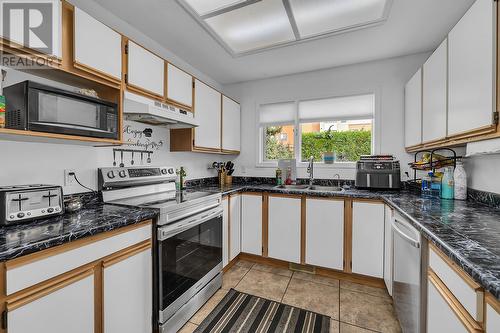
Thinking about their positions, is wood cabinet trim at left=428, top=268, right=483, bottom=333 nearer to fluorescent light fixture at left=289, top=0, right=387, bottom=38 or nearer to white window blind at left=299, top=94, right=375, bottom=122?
fluorescent light fixture at left=289, top=0, right=387, bottom=38

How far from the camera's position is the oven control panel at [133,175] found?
1771mm

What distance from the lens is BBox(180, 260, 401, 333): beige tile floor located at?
1.74m

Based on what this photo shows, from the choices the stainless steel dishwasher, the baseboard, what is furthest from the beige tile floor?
the stainless steel dishwasher

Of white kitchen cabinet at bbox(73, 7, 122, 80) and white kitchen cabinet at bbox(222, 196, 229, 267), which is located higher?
white kitchen cabinet at bbox(73, 7, 122, 80)

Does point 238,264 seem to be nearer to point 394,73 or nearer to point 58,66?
point 58,66

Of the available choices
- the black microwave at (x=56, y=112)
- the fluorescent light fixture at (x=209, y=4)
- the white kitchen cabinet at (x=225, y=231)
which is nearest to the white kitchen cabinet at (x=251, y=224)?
the white kitchen cabinet at (x=225, y=231)

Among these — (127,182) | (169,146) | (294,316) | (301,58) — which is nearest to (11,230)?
(127,182)

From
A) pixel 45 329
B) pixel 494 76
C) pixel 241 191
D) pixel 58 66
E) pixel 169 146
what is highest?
pixel 58 66

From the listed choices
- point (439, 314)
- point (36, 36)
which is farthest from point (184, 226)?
point (439, 314)

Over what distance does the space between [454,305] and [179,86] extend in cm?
244

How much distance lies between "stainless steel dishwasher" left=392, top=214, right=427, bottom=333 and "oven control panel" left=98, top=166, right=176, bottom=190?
2070 millimetres

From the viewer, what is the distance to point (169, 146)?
2.54 m

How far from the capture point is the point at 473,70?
1.31 metres

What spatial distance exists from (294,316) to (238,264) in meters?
1.06
